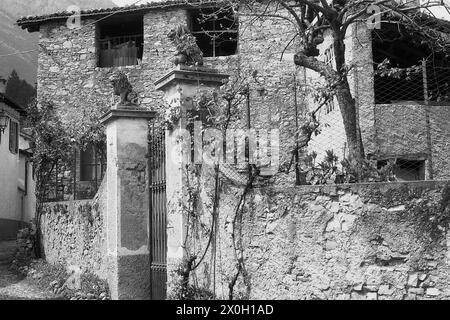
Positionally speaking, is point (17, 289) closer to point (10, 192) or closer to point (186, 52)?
point (186, 52)

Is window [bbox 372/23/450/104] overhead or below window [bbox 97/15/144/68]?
below

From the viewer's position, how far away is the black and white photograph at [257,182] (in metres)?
5.19

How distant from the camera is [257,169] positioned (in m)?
5.87

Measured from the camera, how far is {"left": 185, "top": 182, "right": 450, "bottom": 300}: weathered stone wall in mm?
4992

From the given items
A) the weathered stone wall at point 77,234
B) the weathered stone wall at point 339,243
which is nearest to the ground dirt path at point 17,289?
the weathered stone wall at point 77,234

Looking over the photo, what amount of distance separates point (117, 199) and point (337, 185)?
370cm

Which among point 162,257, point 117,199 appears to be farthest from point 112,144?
point 162,257

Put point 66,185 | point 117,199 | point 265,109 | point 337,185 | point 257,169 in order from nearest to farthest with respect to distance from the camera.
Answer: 1. point 337,185
2. point 257,169
3. point 117,199
4. point 265,109
5. point 66,185

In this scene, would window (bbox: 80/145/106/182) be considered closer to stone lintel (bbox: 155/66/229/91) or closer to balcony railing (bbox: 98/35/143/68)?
balcony railing (bbox: 98/35/143/68)

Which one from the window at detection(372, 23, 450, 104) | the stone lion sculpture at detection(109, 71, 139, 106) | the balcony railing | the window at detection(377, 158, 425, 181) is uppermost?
the balcony railing

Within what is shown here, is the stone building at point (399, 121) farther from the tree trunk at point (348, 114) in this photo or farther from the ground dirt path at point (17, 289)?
the ground dirt path at point (17, 289)

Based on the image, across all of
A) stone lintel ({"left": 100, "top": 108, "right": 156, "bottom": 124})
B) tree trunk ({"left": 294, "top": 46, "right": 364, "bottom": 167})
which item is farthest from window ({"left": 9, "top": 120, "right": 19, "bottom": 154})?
tree trunk ({"left": 294, "top": 46, "right": 364, "bottom": 167})
